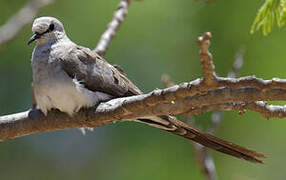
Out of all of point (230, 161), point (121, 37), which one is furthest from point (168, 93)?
point (121, 37)

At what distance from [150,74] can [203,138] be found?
4077mm

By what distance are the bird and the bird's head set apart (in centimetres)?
5

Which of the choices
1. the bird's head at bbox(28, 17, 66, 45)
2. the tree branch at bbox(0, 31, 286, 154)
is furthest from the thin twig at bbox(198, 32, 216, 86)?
the bird's head at bbox(28, 17, 66, 45)

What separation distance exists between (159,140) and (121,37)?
1.82 metres

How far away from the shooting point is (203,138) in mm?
4805

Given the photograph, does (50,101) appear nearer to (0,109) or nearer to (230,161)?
(230,161)

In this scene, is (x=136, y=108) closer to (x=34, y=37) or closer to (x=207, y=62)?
(x=207, y=62)

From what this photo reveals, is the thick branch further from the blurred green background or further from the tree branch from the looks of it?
the blurred green background

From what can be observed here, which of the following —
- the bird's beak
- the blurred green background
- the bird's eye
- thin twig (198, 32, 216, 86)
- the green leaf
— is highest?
the green leaf

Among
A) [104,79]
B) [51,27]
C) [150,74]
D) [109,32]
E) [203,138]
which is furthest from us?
[150,74]

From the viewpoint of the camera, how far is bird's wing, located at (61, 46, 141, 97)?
518 centimetres

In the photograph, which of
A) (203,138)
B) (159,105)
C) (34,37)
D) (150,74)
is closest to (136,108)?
(159,105)

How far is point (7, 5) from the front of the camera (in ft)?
29.0

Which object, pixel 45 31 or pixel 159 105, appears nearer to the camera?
pixel 159 105
